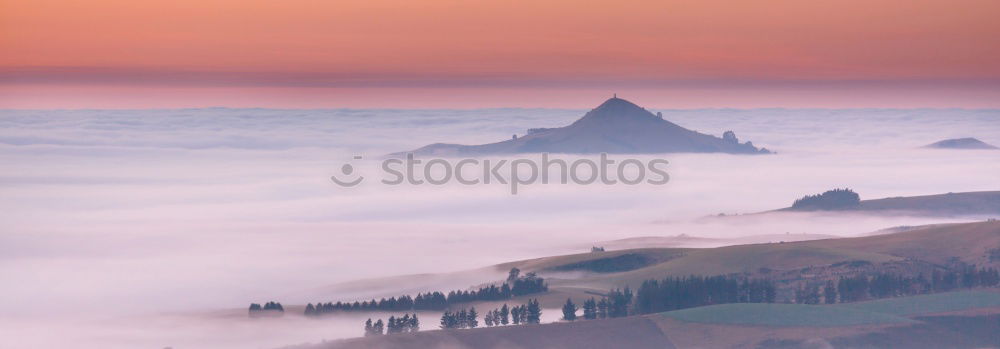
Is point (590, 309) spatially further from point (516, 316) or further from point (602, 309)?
point (516, 316)

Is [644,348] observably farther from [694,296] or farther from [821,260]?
[821,260]

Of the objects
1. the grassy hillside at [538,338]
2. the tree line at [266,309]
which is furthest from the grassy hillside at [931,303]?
the tree line at [266,309]

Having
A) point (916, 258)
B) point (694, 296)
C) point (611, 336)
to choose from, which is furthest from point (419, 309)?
point (916, 258)

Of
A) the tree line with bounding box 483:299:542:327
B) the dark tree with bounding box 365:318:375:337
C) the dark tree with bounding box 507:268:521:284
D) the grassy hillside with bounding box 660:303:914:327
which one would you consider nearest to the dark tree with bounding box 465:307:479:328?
the tree line with bounding box 483:299:542:327

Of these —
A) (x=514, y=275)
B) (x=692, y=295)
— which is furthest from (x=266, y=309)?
(x=692, y=295)

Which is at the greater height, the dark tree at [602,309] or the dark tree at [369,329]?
the dark tree at [602,309]

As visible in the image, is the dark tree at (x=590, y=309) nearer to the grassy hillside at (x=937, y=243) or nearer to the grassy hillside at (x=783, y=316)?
the grassy hillside at (x=783, y=316)

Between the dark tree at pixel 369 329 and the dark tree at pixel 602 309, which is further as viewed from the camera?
the dark tree at pixel 602 309

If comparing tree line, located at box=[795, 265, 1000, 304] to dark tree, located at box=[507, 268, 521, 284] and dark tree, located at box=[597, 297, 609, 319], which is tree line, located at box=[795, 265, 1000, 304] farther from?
dark tree, located at box=[507, 268, 521, 284]
